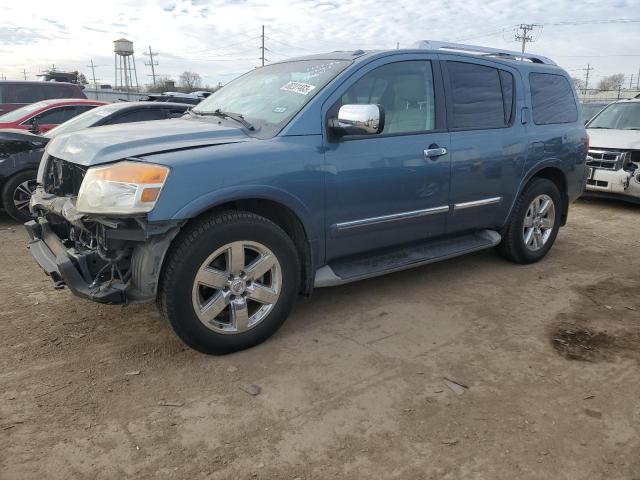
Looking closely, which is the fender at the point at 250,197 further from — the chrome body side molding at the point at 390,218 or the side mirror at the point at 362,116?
the side mirror at the point at 362,116

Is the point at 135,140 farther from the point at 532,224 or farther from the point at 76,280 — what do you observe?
the point at 532,224

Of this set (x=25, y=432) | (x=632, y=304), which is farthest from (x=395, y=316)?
(x=25, y=432)

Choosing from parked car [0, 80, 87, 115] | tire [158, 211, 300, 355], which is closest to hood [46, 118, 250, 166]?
tire [158, 211, 300, 355]

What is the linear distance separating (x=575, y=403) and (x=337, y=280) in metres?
1.58

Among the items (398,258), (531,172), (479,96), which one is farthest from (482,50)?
(398,258)

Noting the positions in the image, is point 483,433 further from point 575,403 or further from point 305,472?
point 305,472

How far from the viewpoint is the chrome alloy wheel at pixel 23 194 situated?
6215 millimetres

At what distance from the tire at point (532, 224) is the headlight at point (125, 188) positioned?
3.41 m

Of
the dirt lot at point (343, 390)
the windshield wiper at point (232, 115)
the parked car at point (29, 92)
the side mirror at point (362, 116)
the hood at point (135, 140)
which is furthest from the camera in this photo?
the parked car at point (29, 92)

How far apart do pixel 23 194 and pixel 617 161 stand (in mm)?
8410

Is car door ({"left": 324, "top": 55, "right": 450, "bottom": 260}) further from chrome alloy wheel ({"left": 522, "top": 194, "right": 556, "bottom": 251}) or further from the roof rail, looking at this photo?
chrome alloy wheel ({"left": 522, "top": 194, "right": 556, "bottom": 251})

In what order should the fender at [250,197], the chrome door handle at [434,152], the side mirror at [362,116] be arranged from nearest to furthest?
1. the fender at [250,197]
2. the side mirror at [362,116]
3. the chrome door handle at [434,152]

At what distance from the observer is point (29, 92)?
11086mm

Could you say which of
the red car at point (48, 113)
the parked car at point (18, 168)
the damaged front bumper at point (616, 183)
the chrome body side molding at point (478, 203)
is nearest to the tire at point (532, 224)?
the chrome body side molding at point (478, 203)
